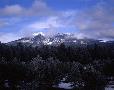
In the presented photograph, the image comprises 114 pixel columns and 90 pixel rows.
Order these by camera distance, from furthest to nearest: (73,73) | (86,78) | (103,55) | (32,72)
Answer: (103,55) < (32,72) < (73,73) < (86,78)

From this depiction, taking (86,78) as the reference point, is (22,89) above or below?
below

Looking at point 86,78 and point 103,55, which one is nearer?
point 86,78

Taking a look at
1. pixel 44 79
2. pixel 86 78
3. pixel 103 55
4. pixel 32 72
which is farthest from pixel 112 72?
pixel 103 55

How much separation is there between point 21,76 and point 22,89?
6.68 meters

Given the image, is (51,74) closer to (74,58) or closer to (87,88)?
(87,88)

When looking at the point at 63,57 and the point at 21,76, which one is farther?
the point at 63,57

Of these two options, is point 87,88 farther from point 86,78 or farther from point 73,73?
point 73,73

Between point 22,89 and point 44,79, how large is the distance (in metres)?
6.22

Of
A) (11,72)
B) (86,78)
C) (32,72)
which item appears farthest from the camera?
(32,72)

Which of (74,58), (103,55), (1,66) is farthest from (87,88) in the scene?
(103,55)

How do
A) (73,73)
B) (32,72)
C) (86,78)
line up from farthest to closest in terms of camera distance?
(32,72), (73,73), (86,78)

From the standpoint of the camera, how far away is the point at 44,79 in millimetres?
56500

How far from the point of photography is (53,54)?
160625 mm

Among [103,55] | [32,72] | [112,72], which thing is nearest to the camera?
[32,72]
